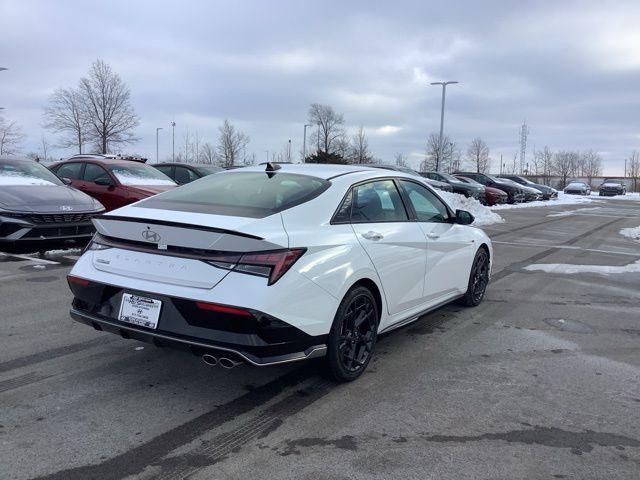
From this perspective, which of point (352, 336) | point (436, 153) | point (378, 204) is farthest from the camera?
point (436, 153)

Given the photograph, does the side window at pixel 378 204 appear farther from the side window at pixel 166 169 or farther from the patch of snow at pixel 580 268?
the side window at pixel 166 169

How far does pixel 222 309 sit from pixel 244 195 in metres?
1.22

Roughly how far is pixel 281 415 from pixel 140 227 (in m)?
1.53

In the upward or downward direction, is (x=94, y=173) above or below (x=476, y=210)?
above

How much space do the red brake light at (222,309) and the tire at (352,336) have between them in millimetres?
742

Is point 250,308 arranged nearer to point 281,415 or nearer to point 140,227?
point 281,415

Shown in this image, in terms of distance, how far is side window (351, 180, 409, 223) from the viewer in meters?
4.27

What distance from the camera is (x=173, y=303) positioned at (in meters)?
3.32

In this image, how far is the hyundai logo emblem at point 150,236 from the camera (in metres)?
3.50

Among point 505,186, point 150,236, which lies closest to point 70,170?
point 150,236

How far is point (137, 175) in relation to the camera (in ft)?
36.6

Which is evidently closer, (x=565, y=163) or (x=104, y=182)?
(x=104, y=182)

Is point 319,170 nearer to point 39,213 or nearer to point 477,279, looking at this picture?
point 477,279

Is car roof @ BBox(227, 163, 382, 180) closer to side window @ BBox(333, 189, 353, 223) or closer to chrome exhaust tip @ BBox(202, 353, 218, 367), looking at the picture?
side window @ BBox(333, 189, 353, 223)
